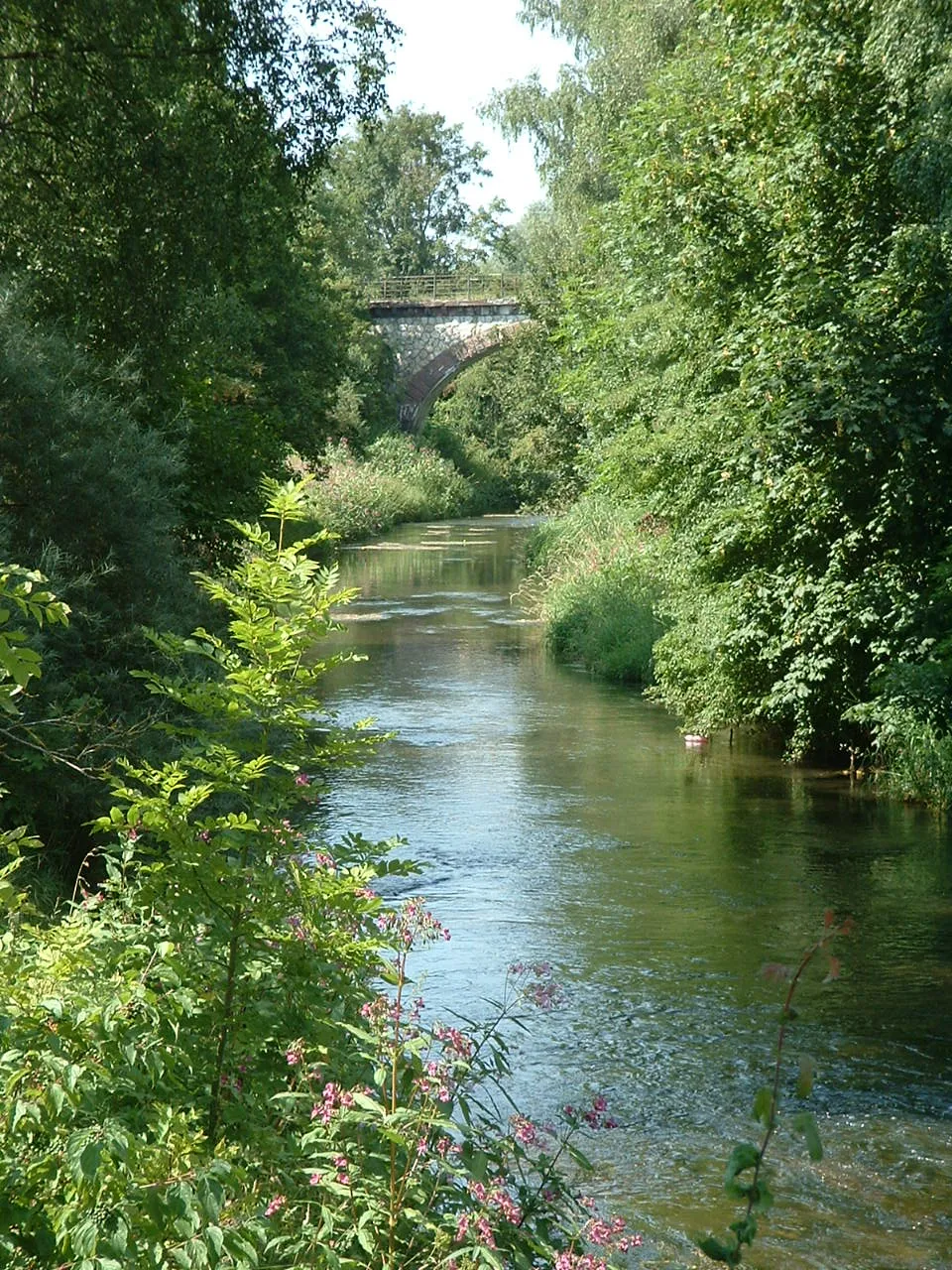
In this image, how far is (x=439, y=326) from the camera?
48.7m

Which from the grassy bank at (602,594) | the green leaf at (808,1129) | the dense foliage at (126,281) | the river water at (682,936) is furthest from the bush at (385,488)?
the green leaf at (808,1129)

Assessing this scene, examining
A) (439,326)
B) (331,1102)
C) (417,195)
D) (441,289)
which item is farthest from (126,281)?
(417,195)

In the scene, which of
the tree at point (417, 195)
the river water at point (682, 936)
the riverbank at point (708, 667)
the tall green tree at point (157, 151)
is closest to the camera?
the river water at point (682, 936)

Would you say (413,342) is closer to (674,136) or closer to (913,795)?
(674,136)

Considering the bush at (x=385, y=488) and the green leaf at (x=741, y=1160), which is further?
the bush at (x=385, y=488)

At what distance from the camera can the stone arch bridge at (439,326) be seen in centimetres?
4828

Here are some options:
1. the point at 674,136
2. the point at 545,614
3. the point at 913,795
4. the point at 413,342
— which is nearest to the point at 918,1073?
the point at 913,795

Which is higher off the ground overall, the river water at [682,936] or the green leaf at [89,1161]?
the green leaf at [89,1161]

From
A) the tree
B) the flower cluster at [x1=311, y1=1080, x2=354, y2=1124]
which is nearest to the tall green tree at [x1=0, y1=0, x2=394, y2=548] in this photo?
the flower cluster at [x1=311, y1=1080, x2=354, y2=1124]

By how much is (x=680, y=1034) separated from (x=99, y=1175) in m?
4.52

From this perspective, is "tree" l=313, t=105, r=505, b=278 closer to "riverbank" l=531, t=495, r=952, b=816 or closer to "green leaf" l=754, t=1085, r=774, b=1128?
"riverbank" l=531, t=495, r=952, b=816

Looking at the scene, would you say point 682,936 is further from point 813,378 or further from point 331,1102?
point 331,1102

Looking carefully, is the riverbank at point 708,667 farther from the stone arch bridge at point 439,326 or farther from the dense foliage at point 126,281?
the stone arch bridge at point 439,326

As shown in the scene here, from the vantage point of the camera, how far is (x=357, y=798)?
1179cm
